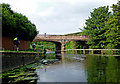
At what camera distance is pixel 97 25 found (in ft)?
141

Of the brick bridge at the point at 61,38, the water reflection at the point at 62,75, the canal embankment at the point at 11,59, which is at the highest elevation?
the brick bridge at the point at 61,38

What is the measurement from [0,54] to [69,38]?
41.5 m

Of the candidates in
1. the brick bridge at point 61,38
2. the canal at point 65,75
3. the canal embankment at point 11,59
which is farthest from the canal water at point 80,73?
the brick bridge at point 61,38

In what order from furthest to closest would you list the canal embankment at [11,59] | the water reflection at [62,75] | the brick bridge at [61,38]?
the brick bridge at [61,38], the canal embankment at [11,59], the water reflection at [62,75]

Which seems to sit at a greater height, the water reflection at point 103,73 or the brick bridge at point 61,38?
the brick bridge at point 61,38

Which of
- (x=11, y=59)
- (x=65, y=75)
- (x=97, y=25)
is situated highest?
(x=97, y=25)

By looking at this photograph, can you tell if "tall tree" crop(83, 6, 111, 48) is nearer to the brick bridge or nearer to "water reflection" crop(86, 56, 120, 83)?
the brick bridge

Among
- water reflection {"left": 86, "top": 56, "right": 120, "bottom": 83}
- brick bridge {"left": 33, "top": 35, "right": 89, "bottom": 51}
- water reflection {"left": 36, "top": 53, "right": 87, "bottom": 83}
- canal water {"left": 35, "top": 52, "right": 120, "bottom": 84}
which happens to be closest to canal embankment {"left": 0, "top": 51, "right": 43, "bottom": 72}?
canal water {"left": 35, "top": 52, "right": 120, "bottom": 84}

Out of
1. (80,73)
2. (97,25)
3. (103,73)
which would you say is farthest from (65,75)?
(97,25)

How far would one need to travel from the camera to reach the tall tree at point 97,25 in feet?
140

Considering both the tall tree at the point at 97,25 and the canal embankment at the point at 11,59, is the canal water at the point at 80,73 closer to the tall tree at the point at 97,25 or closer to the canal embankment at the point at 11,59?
the canal embankment at the point at 11,59

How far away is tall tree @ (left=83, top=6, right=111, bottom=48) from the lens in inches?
1677

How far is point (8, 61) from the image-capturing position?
10.8 meters

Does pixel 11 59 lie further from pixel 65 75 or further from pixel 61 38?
pixel 61 38
